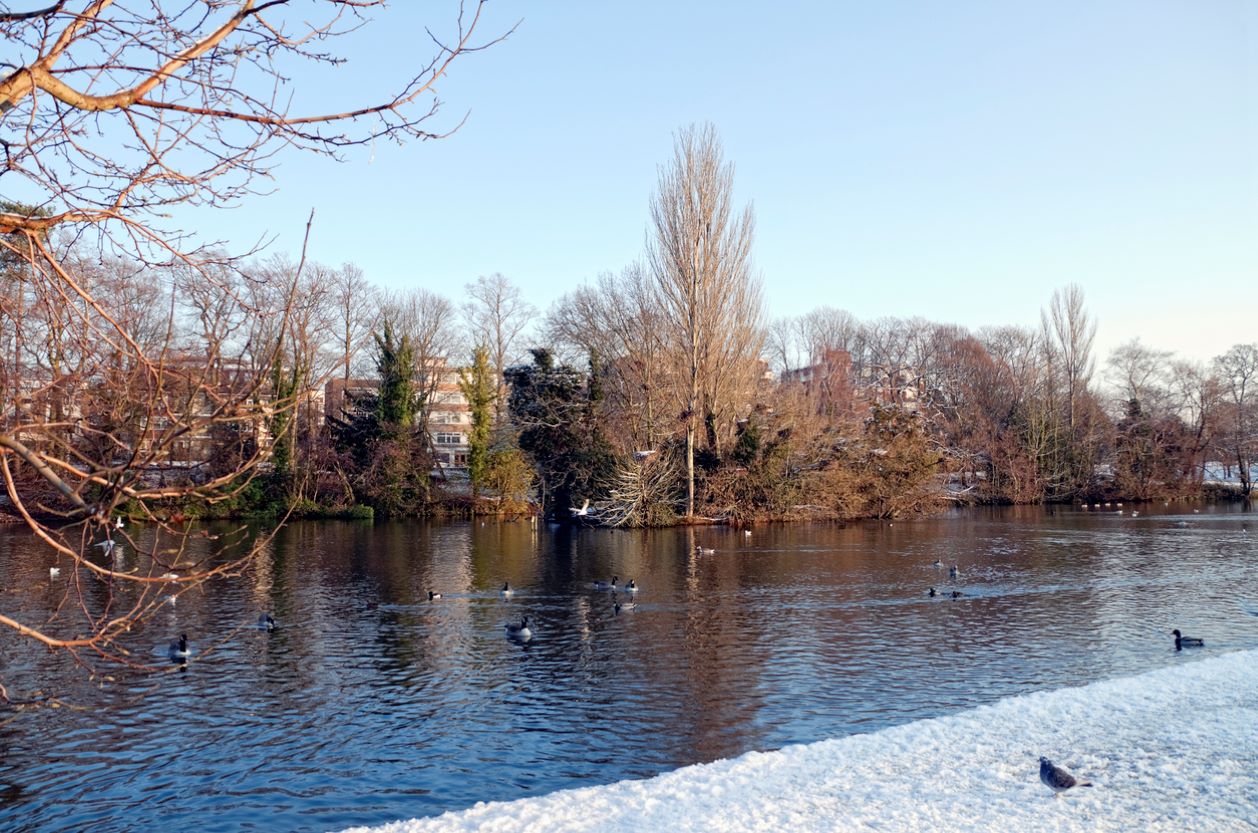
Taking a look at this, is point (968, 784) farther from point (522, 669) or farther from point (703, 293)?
point (703, 293)

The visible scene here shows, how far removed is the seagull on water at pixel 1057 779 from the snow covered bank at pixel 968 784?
8 cm

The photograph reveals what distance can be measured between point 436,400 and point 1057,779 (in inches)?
2131

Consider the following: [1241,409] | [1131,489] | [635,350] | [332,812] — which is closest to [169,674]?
[332,812]

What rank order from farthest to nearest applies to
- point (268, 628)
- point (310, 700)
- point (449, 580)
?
point (449, 580), point (268, 628), point (310, 700)

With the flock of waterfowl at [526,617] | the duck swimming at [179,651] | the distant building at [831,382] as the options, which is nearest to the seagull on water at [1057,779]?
the flock of waterfowl at [526,617]

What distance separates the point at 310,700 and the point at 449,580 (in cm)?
1059

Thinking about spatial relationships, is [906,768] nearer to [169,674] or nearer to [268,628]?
[169,674]

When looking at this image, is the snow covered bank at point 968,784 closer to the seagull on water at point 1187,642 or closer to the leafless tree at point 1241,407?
the seagull on water at point 1187,642

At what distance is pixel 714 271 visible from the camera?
132 feet

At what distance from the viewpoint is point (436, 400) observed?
59.5 meters

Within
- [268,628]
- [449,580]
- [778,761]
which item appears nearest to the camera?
[778,761]

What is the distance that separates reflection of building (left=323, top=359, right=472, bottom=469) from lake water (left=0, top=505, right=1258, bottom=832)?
48.1ft

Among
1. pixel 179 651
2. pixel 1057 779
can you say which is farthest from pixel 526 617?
pixel 1057 779

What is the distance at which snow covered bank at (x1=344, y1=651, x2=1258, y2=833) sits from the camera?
7.43 m
